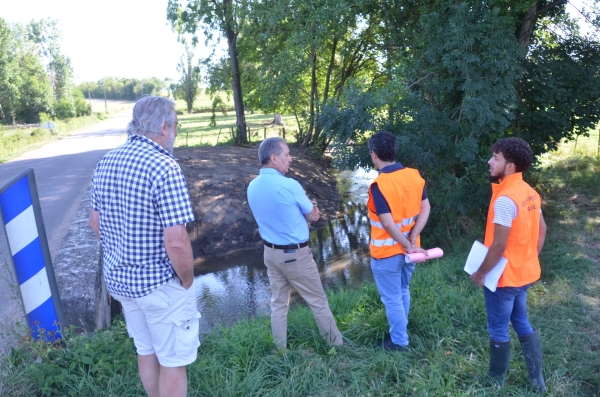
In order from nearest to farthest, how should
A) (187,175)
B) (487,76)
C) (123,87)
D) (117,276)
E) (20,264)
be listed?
(117,276) < (20,264) < (487,76) < (187,175) < (123,87)

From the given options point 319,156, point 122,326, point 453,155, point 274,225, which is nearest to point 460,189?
point 453,155

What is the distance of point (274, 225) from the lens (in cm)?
400

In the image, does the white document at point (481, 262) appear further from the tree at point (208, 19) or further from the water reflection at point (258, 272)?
the tree at point (208, 19)

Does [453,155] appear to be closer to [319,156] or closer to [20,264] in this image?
[20,264]

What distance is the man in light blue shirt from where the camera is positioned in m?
3.94

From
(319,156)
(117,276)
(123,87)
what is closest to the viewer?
(117,276)

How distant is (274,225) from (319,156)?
14.9 meters

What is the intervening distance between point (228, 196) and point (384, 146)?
942 cm

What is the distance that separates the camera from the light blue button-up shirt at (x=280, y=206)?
12.9 feet

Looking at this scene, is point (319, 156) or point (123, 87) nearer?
point (319, 156)

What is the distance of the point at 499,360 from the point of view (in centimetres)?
357

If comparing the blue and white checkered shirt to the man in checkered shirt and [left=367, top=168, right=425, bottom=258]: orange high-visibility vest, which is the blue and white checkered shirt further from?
[left=367, top=168, right=425, bottom=258]: orange high-visibility vest

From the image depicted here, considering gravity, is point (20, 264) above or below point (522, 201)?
below

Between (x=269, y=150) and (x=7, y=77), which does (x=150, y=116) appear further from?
(x=7, y=77)
